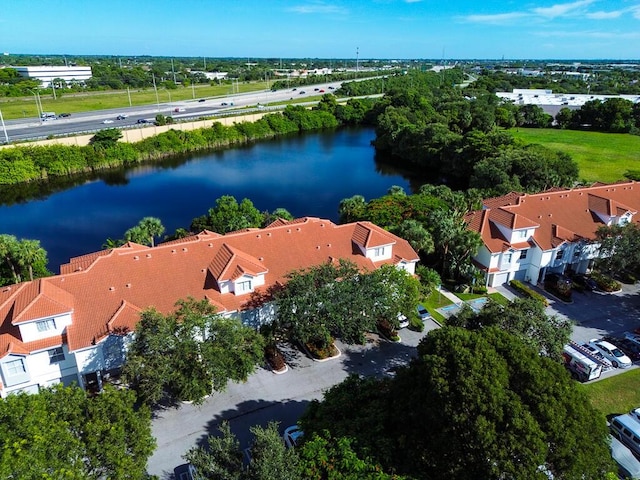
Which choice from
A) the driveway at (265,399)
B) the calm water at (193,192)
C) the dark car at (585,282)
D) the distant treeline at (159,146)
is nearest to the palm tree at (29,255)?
the calm water at (193,192)

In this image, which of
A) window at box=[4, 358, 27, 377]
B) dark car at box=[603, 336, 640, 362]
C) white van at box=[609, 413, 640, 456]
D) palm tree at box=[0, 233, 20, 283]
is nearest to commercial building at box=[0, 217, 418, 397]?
window at box=[4, 358, 27, 377]

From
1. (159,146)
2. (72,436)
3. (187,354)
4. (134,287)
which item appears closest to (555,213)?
(187,354)

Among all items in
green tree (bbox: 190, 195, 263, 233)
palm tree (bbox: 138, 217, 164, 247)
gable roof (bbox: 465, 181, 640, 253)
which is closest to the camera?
palm tree (bbox: 138, 217, 164, 247)

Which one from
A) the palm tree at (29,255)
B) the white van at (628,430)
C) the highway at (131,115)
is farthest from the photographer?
the highway at (131,115)

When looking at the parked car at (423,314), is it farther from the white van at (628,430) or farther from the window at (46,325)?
the window at (46,325)

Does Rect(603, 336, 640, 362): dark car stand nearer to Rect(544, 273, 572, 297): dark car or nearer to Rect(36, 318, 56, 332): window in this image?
Rect(544, 273, 572, 297): dark car

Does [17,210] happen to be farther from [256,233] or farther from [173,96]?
[173,96]

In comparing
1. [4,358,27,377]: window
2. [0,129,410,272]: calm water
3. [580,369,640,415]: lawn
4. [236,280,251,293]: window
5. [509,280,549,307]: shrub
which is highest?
[236,280,251,293]: window
